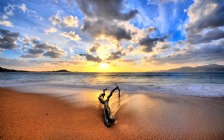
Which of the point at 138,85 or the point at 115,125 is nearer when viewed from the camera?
the point at 115,125

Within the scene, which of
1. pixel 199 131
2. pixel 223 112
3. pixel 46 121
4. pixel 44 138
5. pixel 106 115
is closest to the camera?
pixel 44 138

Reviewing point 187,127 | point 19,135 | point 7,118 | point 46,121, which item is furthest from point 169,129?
point 7,118

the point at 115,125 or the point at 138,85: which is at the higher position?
the point at 138,85

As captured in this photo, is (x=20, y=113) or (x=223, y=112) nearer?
(x=20, y=113)

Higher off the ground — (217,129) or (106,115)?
(106,115)

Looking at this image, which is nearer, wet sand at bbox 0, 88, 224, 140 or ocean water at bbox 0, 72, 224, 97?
wet sand at bbox 0, 88, 224, 140

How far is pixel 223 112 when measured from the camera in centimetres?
861

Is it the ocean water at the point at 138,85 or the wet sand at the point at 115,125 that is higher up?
the ocean water at the point at 138,85

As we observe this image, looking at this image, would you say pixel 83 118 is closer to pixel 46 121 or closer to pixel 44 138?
pixel 46 121

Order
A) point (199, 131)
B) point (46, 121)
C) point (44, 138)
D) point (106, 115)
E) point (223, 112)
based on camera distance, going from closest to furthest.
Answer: point (44, 138) < point (199, 131) < point (46, 121) < point (106, 115) < point (223, 112)

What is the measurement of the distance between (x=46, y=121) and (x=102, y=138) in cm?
320

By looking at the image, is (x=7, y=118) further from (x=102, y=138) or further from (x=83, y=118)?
(x=102, y=138)

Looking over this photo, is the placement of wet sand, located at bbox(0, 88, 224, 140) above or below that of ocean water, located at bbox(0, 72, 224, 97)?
below

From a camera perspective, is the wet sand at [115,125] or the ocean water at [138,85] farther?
the ocean water at [138,85]
